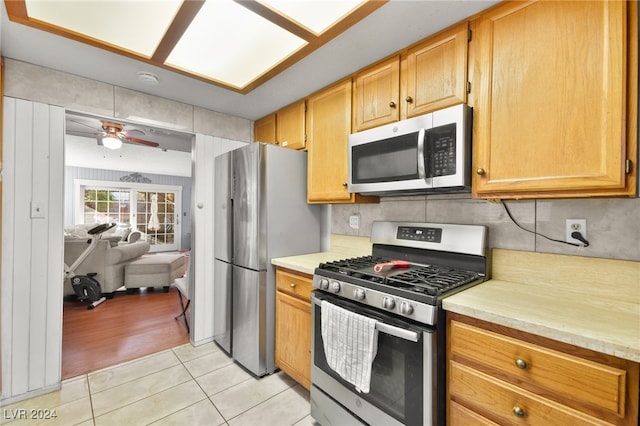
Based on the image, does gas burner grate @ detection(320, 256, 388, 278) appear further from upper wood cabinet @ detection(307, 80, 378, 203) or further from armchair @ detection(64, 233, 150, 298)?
armchair @ detection(64, 233, 150, 298)

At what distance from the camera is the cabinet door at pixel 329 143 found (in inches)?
79.6

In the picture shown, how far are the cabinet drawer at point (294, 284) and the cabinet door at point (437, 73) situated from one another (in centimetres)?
121

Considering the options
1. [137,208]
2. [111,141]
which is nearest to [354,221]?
[111,141]

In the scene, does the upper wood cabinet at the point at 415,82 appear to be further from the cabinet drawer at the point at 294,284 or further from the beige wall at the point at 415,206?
the cabinet drawer at the point at 294,284

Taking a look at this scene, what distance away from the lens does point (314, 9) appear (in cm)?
138

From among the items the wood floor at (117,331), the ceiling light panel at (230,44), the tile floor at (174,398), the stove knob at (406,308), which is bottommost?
the wood floor at (117,331)

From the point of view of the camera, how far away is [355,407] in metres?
1.43

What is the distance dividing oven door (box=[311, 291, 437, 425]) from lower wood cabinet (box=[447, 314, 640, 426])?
0.36 feet

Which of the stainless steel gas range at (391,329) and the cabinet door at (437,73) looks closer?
the stainless steel gas range at (391,329)

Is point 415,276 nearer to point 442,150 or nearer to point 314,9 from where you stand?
point 442,150

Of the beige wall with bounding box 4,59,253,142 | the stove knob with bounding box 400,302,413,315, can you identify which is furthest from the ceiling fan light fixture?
the stove knob with bounding box 400,302,413,315

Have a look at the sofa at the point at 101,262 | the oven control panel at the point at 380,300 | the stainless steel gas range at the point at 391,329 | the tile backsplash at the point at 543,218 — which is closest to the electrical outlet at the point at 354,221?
the tile backsplash at the point at 543,218

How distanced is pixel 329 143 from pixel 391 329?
138 centimetres

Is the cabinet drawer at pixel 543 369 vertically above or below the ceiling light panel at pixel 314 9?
below
